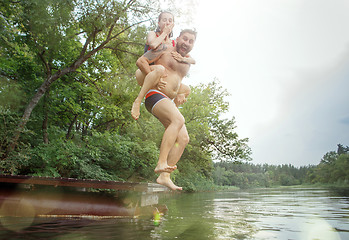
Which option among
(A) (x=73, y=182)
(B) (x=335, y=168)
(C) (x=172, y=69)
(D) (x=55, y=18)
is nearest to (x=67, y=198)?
(A) (x=73, y=182)

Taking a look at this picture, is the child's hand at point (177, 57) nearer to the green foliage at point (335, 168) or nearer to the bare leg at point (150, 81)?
the bare leg at point (150, 81)

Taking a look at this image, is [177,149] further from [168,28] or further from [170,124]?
[168,28]

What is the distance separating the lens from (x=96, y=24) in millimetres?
8797

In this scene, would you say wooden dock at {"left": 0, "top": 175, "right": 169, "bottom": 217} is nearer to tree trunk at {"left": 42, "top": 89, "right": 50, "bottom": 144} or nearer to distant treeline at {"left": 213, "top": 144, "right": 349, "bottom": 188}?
tree trunk at {"left": 42, "top": 89, "right": 50, "bottom": 144}

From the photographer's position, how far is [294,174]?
138m

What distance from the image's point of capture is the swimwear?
2.13 metres

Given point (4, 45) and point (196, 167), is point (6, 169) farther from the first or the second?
point (196, 167)

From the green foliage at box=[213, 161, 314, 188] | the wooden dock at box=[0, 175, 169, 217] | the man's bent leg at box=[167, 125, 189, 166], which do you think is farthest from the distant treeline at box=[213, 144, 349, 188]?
the man's bent leg at box=[167, 125, 189, 166]

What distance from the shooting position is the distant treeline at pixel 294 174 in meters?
73.6

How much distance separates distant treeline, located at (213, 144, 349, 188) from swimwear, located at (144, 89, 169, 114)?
45974mm

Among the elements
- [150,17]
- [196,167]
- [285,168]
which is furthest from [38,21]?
[285,168]

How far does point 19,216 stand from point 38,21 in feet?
20.4

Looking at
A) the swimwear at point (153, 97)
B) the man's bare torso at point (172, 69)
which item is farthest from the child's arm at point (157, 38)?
the swimwear at point (153, 97)

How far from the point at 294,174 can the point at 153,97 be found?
503 feet
